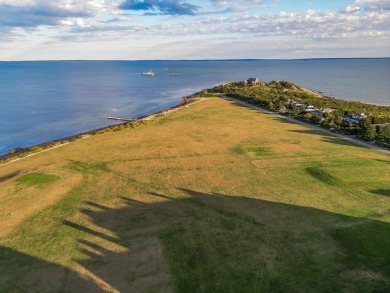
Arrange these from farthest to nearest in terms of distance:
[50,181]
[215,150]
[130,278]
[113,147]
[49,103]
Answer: [49,103], [113,147], [215,150], [50,181], [130,278]

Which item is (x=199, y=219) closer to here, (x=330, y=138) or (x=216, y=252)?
(x=216, y=252)

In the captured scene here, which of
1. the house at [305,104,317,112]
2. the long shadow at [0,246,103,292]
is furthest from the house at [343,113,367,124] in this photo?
the long shadow at [0,246,103,292]

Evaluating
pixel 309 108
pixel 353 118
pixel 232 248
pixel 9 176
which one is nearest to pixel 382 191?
pixel 232 248

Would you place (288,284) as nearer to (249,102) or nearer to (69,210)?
(69,210)

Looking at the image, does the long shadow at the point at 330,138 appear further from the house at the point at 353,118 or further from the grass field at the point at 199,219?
the house at the point at 353,118

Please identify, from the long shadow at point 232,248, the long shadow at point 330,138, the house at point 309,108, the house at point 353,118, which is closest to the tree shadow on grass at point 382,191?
the long shadow at point 232,248

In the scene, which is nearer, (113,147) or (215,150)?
(215,150)

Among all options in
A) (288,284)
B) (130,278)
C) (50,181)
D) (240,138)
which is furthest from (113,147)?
(288,284)

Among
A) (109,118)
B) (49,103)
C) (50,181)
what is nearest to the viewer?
(50,181)
